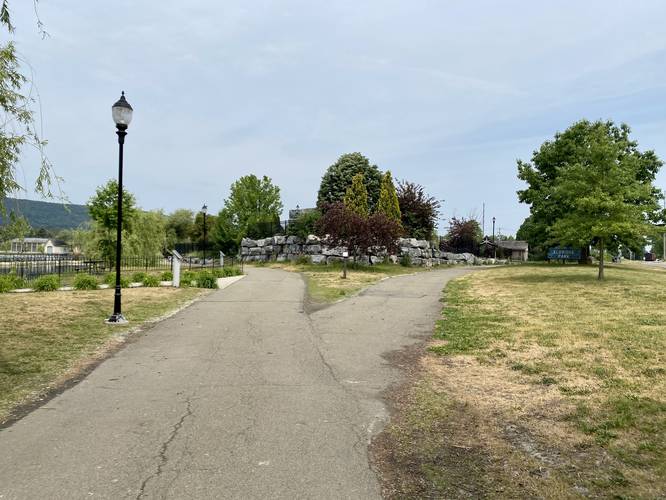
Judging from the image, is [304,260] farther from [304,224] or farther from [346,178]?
[346,178]

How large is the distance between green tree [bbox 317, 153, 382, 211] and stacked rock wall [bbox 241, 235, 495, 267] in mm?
4158

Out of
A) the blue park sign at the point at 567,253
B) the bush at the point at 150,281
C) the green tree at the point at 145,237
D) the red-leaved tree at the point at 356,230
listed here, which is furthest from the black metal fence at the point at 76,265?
the blue park sign at the point at 567,253

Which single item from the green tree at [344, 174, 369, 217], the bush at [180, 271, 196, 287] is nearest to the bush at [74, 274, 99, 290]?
the bush at [180, 271, 196, 287]

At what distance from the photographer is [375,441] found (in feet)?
14.9

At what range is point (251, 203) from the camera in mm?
46719

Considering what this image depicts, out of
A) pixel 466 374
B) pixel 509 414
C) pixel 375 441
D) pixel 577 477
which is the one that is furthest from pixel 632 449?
pixel 466 374

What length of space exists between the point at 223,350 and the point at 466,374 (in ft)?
13.1

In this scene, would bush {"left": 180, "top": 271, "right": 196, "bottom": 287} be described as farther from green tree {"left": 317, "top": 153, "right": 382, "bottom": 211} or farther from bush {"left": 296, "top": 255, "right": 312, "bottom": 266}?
green tree {"left": 317, "top": 153, "right": 382, "bottom": 211}

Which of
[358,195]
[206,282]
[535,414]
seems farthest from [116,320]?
[358,195]

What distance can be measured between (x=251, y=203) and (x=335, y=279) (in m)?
24.9

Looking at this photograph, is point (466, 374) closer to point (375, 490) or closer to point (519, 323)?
point (375, 490)

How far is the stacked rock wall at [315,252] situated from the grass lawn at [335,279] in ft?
3.26

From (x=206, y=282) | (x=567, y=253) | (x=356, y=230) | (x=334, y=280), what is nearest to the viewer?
(x=206, y=282)

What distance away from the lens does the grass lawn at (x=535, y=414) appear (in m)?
3.74
